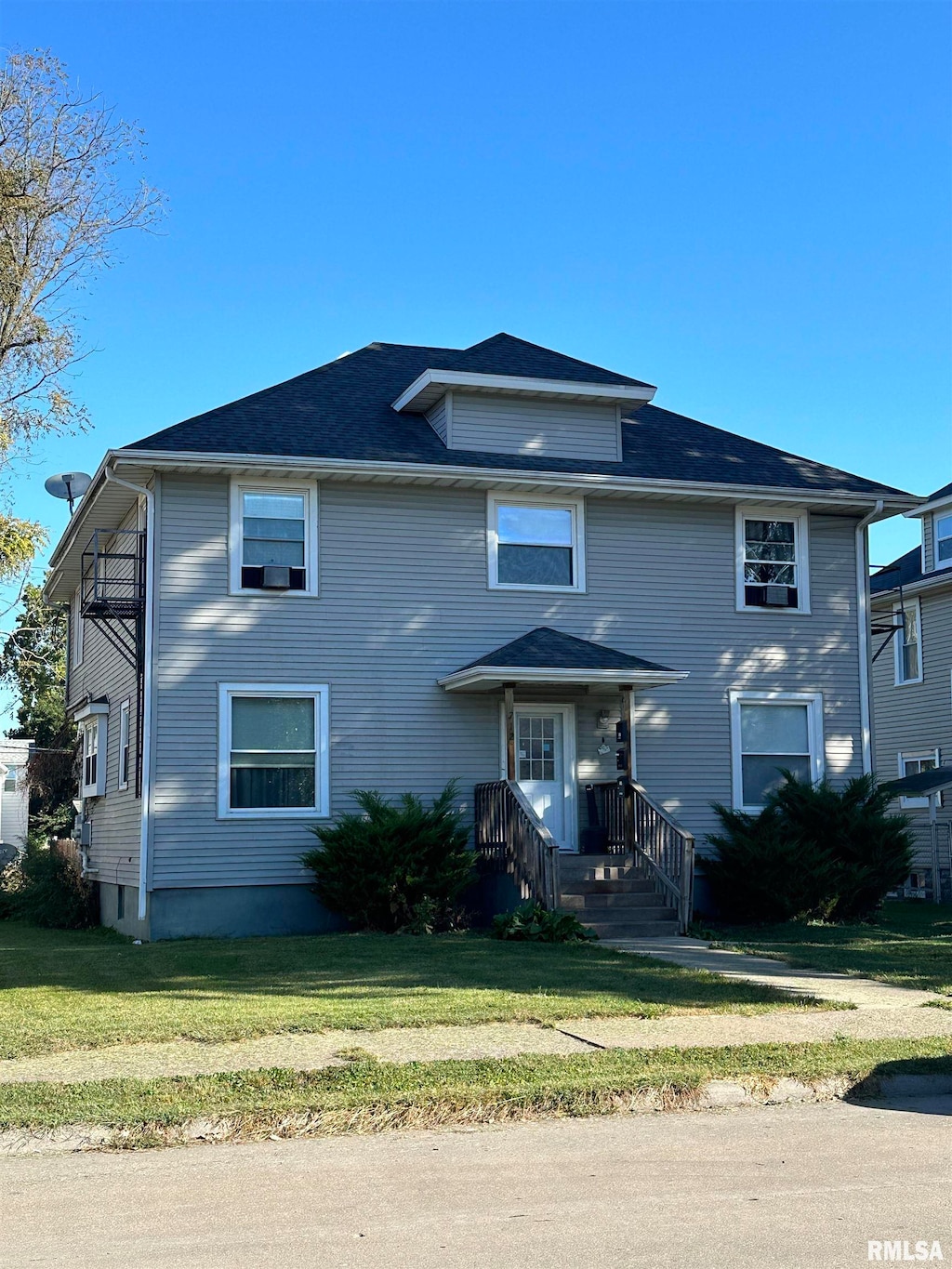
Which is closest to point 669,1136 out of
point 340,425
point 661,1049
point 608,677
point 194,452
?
point 661,1049

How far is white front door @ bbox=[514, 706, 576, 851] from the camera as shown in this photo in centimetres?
1794

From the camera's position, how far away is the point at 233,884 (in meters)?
16.5

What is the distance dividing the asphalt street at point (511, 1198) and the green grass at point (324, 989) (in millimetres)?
2528

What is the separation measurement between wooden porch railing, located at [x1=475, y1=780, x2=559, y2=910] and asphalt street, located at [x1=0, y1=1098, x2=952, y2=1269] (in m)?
7.95

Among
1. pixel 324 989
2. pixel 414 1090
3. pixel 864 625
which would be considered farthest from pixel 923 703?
pixel 414 1090

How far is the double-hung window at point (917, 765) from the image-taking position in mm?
26844

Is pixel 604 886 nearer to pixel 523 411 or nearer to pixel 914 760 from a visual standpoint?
pixel 523 411

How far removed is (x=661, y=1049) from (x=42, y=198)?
14.7m

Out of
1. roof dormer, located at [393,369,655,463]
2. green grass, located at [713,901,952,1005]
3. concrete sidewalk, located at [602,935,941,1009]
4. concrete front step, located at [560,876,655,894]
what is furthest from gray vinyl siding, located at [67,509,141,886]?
green grass, located at [713,901,952,1005]

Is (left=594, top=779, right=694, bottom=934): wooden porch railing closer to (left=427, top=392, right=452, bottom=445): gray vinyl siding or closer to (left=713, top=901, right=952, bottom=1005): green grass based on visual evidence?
(left=713, top=901, right=952, bottom=1005): green grass

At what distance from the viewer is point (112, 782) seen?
19375 millimetres

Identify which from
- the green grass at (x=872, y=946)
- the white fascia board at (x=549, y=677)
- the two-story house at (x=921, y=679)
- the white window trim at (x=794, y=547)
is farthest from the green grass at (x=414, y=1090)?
the two-story house at (x=921, y=679)

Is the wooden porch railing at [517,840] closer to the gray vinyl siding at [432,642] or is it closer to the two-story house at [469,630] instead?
the two-story house at [469,630]

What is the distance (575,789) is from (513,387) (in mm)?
5592
